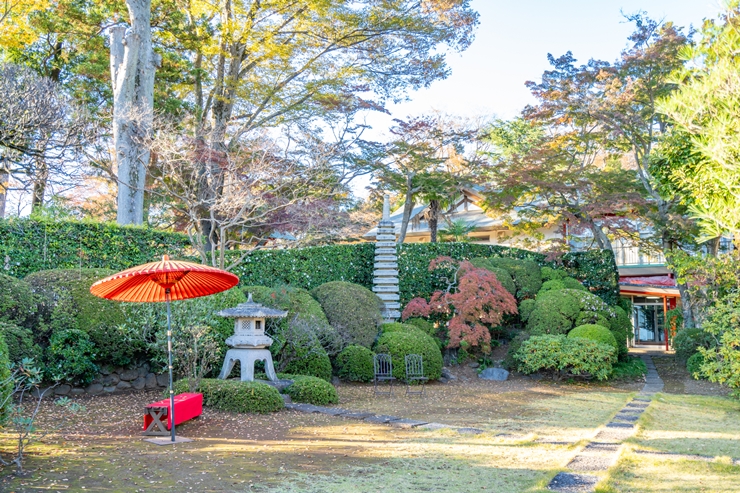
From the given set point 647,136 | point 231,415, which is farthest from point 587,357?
point 231,415

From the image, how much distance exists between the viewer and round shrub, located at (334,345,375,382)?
12703 mm

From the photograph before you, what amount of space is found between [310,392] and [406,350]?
3.69m

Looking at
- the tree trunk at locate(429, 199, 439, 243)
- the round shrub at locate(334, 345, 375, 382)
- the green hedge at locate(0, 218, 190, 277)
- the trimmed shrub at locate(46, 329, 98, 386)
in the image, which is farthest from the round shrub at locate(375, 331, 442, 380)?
the tree trunk at locate(429, 199, 439, 243)

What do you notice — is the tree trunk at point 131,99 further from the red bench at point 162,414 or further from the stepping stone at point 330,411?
the red bench at point 162,414

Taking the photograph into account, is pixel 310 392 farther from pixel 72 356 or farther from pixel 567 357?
pixel 567 357

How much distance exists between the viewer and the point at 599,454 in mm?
6555

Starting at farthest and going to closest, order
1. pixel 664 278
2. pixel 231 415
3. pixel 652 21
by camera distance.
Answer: pixel 664 278
pixel 652 21
pixel 231 415

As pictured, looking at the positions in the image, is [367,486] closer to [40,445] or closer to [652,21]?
[40,445]

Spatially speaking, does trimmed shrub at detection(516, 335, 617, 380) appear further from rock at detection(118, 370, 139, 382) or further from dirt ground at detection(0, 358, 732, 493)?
rock at detection(118, 370, 139, 382)

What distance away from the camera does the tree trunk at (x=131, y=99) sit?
47.9 feet

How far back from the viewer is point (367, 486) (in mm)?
5328

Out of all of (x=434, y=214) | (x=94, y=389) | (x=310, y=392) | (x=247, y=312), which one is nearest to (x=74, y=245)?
(x=94, y=389)

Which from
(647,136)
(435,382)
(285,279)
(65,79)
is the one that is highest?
(65,79)

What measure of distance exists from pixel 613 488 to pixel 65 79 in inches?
738
